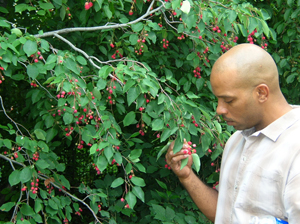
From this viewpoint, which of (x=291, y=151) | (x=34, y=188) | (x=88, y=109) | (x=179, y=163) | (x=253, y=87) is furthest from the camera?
(x=34, y=188)

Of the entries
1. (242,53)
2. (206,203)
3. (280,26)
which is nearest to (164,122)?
(206,203)

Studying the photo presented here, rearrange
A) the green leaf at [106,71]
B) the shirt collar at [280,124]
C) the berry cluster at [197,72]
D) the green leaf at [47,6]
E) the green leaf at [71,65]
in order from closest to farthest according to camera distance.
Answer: the shirt collar at [280,124]
the green leaf at [106,71]
the green leaf at [71,65]
the green leaf at [47,6]
the berry cluster at [197,72]

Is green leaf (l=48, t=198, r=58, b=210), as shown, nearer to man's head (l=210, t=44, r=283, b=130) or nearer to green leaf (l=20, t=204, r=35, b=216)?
green leaf (l=20, t=204, r=35, b=216)

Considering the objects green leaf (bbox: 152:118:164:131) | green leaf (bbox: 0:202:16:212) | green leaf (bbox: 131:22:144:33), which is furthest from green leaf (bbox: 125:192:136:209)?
green leaf (bbox: 131:22:144:33)

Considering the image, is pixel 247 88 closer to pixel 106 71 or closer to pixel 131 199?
pixel 106 71

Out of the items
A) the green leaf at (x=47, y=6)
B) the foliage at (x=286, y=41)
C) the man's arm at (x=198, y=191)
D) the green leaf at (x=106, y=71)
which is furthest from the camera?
the foliage at (x=286, y=41)

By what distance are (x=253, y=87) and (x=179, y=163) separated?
1.80ft

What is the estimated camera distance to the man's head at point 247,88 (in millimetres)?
1389

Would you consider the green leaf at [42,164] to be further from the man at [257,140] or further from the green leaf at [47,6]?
the man at [257,140]

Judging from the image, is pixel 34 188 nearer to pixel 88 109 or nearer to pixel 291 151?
pixel 88 109

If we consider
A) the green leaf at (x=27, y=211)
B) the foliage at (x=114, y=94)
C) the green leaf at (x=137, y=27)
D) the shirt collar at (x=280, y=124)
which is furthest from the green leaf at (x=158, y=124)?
the green leaf at (x=27, y=211)

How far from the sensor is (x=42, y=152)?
260 centimetres

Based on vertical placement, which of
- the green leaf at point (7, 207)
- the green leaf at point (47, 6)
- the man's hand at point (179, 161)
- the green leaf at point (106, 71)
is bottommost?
the green leaf at point (7, 207)

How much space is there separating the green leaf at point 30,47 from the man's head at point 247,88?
120cm
